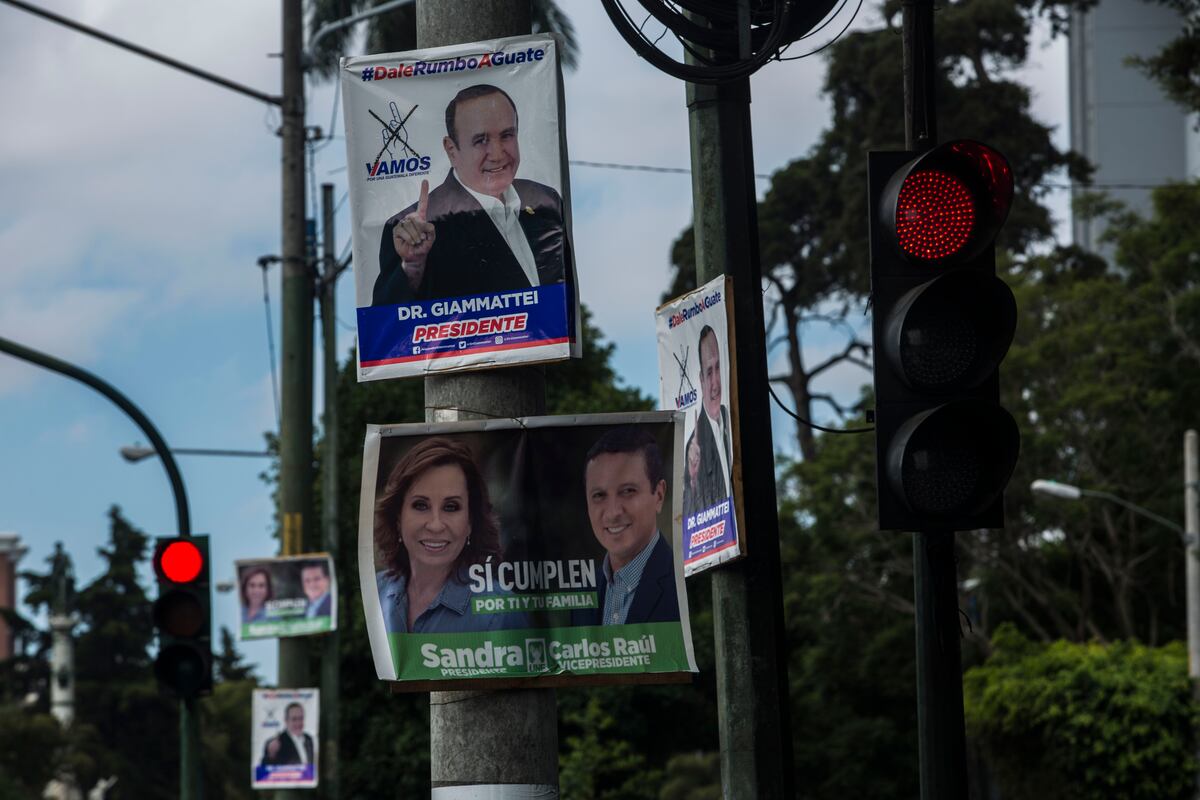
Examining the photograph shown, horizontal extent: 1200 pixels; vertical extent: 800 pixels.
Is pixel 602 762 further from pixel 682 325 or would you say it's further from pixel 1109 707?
pixel 682 325

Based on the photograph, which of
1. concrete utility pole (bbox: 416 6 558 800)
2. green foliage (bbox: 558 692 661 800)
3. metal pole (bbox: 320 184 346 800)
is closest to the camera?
concrete utility pole (bbox: 416 6 558 800)

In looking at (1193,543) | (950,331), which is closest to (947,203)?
(950,331)

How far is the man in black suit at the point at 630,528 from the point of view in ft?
18.9

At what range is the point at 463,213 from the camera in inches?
241

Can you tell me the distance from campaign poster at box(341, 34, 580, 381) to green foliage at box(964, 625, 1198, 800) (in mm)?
29992

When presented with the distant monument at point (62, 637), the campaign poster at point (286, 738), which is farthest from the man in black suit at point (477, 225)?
the distant monument at point (62, 637)

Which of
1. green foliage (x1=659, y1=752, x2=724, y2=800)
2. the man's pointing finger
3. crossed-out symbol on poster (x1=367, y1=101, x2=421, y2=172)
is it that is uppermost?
crossed-out symbol on poster (x1=367, y1=101, x2=421, y2=172)

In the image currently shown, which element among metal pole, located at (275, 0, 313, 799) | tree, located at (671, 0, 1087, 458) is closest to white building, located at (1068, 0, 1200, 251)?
tree, located at (671, 0, 1087, 458)

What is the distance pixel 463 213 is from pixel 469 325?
1.26 ft

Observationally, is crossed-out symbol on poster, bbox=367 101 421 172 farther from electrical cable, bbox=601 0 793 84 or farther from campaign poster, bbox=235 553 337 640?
campaign poster, bbox=235 553 337 640

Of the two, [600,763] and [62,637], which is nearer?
[600,763]

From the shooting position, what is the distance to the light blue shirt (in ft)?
18.9

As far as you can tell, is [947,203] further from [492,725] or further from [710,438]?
[710,438]

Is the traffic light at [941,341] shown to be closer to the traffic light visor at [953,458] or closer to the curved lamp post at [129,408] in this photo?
the traffic light visor at [953,458]
